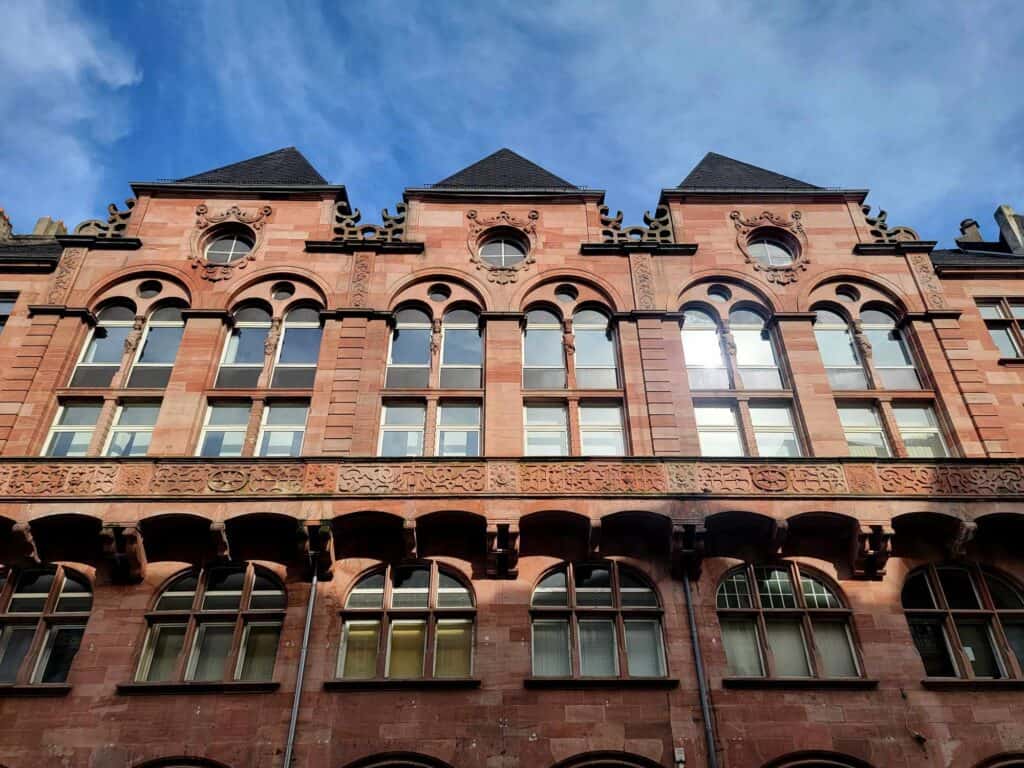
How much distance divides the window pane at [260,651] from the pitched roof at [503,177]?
46.6ft

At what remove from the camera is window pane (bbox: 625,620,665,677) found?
16312 millimetres

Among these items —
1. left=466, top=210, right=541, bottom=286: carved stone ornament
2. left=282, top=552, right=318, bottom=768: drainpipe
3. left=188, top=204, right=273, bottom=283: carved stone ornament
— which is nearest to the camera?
left=282, top=552, right=318, bottom=768: drainpipe

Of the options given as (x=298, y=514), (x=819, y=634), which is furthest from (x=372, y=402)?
(x=819, y=634)

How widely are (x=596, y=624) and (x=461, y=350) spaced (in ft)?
26.9

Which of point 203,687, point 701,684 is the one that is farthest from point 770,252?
point 203,687

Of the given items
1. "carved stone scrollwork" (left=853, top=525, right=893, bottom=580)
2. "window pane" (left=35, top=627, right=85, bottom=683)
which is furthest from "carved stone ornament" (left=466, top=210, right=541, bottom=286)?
"window pane" (left=35, top=627, right=85, bottom=683)

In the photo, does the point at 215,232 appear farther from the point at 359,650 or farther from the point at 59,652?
the point at 359,650

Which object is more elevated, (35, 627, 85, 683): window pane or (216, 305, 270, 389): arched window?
(216, 305, 270, 389): arched window

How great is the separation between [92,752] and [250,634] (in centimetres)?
330

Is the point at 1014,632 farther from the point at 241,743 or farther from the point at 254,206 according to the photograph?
the point at 254,206

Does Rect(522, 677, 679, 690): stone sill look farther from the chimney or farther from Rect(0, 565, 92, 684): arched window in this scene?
the chimney

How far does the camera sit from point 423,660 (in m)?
A: 16.3

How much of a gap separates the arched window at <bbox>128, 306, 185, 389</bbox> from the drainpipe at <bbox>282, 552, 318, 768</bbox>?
7.32m

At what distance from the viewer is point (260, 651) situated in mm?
16578
